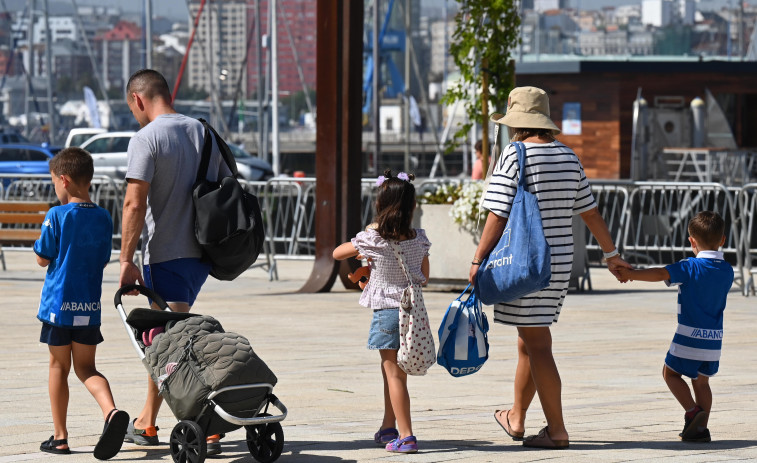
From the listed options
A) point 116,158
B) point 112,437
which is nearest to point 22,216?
point 112,437

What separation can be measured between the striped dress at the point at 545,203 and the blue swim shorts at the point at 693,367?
0.76 m

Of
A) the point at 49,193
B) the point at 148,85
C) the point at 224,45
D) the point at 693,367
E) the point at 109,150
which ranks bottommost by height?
the point at 109,150

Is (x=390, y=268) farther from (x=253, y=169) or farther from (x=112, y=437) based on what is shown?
(x=253, y=169)

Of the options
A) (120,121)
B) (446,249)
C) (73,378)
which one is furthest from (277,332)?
(120,121)

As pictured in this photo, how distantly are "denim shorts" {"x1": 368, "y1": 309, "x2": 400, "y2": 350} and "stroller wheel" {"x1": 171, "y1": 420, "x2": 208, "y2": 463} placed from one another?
97 cm

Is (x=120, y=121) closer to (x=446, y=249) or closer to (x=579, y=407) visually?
(x=446, y=249)

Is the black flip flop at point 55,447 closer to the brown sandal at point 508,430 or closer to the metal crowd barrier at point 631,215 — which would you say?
the brown sandal at point 508,430

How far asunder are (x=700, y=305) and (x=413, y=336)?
4.72 ft

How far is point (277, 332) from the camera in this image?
11617mm

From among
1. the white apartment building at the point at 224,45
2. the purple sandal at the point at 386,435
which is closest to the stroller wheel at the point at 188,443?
the purple sandal at the point at 386,435

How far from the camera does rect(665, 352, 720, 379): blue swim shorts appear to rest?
23.3 feet

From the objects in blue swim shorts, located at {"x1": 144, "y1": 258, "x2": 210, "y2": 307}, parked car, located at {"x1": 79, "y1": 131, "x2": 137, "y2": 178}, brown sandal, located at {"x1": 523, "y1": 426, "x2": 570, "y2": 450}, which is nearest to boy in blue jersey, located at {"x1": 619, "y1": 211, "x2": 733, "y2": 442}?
brown sandal, located at {"x1": 523, "y1": 426, "x2": 570, "y2": 450}

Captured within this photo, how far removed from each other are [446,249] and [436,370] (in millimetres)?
5333

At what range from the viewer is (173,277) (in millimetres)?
6762
